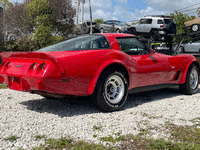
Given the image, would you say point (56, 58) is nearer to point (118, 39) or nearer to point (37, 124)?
point (37, 124)

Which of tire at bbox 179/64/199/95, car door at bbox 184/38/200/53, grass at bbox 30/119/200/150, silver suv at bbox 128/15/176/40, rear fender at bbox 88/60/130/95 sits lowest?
grass at bbox 30/119/200/150

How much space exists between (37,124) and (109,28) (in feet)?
70.8

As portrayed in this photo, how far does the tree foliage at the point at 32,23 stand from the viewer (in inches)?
667

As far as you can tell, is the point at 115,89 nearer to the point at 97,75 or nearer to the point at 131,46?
the point at 97,75

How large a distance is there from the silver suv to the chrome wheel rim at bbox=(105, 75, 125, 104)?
37.5 ft

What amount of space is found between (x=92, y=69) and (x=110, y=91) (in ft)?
2.18

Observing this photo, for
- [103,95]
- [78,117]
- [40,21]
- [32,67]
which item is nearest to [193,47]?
[40,21]

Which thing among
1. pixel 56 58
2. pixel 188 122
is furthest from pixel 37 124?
pixel 188 122

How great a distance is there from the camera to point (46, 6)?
56.8 feet

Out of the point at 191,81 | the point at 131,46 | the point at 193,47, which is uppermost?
the point at 131,46

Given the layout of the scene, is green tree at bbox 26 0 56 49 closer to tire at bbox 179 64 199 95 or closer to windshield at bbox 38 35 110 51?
tire at bbox 179 64 199 95

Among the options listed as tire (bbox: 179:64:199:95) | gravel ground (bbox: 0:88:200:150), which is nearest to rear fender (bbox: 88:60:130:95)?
gravel ground (bbox: 0:88:200:150)

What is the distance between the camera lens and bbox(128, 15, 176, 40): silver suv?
15.7 metres

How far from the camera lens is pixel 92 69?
4020 mm
